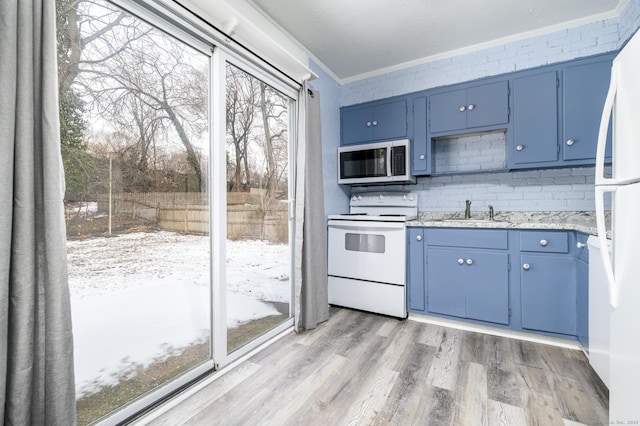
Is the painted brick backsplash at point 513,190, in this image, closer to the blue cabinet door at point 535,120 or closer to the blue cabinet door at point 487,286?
the blue cabinet door at point 535,120

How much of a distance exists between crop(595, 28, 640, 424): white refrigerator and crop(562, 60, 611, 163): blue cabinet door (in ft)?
4.80

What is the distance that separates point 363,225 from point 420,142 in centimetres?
99

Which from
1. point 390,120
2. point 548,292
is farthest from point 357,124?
point 548,292

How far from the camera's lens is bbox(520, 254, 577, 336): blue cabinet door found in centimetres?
206

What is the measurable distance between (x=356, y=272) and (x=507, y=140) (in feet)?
5.89

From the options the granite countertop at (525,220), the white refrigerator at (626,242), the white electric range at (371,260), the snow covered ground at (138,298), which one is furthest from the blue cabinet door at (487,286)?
the snow covered ground at (138,298)

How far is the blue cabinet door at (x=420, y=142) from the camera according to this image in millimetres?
2791

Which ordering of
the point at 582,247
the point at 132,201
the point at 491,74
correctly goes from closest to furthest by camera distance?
1. the point at 132,201
2. the point at 582,247
3. the point at 491,74

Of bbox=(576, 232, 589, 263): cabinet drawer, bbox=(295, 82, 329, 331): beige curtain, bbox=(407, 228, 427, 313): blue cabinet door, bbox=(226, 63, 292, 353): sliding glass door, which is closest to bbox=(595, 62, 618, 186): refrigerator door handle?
bbox=(576, 232, 589, 263): cabinet drawer

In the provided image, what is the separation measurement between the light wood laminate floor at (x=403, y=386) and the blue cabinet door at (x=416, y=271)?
35 cm

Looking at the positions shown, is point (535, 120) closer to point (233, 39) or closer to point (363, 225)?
point (363, 225)

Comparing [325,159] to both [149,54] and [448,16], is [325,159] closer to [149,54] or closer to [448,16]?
[448,16]

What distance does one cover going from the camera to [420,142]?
2818 millimetres

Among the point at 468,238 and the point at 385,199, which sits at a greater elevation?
the point at 385,199
